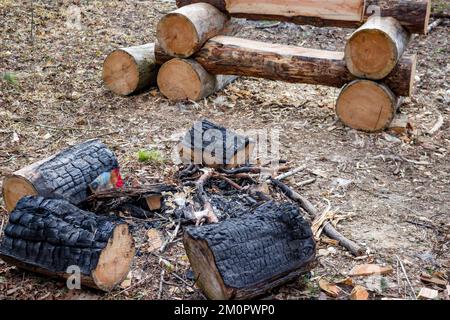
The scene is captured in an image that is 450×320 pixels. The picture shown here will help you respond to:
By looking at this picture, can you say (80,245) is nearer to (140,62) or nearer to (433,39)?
(140,62)

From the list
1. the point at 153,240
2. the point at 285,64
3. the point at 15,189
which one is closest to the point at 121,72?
the point at 285,64

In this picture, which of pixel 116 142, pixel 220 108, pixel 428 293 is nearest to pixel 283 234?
pixel 428 293

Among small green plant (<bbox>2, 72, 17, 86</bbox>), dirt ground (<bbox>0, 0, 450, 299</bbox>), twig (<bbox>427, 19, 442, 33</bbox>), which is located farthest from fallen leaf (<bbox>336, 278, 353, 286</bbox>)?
twig (<bbox>427, 19, 442, 33</bbox>)

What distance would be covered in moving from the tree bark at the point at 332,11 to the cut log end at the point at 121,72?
0.98 metres

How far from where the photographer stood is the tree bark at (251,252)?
3.37m

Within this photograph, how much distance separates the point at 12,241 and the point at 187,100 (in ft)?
11.0

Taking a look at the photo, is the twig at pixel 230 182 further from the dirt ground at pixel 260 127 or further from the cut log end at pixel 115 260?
the cut log end at pixel 115 260

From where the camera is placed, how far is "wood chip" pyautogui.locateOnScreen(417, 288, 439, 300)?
3.68m

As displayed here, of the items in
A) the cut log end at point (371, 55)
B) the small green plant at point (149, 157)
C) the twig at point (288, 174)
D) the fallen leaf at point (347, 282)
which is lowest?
the fallen leaf at point (347, 282)

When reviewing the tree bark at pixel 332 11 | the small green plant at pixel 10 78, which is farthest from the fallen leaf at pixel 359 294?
the small green plant at pixel 10 78

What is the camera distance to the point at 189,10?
21.5 feet

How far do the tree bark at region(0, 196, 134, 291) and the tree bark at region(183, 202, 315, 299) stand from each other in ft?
1.47

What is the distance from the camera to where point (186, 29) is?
254 inches

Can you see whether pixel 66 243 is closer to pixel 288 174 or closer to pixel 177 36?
pixel 288 174
